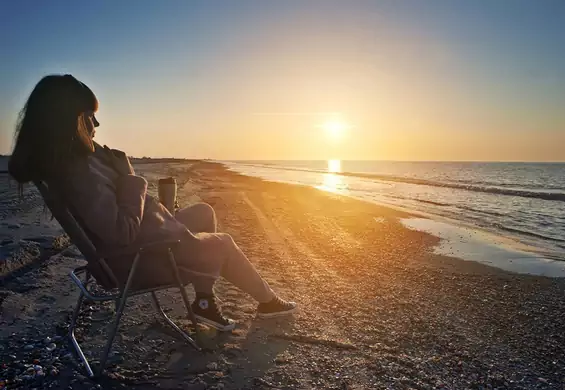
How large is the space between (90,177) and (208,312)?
1650mm

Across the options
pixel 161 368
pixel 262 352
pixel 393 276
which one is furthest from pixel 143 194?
pixel 393 276

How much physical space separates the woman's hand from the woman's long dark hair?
11.8 inches

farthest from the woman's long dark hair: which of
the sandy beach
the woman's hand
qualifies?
the sandy beach

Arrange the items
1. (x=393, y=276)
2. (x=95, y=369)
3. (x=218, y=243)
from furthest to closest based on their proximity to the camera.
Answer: (x=393, y=276), (x=218, y=243), (x=95, y=369)

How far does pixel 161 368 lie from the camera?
3141 mm

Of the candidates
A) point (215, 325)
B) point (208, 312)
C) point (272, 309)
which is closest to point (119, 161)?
point (208, 312)

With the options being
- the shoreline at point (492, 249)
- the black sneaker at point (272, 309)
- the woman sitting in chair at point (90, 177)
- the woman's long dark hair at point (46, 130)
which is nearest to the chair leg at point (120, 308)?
the woman sitting in chair at point (90, 177)

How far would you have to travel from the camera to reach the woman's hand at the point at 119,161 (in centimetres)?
287

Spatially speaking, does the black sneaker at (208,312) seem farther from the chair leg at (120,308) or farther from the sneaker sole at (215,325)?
the chair leg at (120,308)

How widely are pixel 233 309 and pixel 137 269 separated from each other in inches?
67.0

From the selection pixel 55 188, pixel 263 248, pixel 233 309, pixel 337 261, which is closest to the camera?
pixel 55 188

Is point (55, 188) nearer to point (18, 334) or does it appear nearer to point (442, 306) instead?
point (18, 334)

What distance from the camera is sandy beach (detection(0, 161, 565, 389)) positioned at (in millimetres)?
3088

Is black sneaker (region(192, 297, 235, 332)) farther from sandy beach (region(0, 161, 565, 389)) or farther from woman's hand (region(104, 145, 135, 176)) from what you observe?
woman's hand (region(104, 145, 135, 176))
